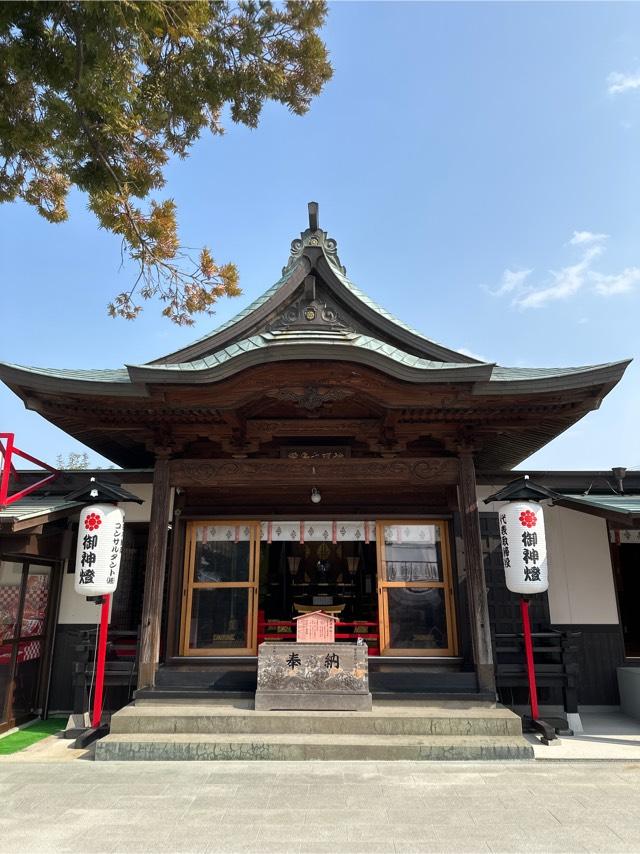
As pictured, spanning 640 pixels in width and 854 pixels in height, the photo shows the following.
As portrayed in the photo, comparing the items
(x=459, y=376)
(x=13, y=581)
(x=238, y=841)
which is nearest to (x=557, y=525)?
(x=459, y=376)

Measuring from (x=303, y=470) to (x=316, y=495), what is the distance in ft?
2.37

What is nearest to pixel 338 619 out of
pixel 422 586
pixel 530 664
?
pixel 422 586

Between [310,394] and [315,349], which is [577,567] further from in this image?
[315,349]

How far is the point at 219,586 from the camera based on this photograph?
9.09m

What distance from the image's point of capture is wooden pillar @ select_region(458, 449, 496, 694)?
7402 mm

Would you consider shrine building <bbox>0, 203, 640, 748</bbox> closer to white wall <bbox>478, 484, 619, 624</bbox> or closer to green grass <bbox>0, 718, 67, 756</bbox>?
white wall <bbox>478, 484, 619, 624</bbox>

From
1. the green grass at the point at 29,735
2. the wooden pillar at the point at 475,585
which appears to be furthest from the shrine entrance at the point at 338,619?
the green grass at the point at 29,735

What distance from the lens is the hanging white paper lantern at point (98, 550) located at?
288 inches

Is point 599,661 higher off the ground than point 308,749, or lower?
higher

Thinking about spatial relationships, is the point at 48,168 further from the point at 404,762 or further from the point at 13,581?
the point at 404,762

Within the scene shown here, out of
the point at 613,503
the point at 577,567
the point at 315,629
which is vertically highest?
the point at 613,503

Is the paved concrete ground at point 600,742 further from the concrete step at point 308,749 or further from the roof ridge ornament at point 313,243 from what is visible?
the roof ridge ornament at point 313,243

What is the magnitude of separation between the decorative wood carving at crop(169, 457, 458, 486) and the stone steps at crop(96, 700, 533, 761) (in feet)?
10.4

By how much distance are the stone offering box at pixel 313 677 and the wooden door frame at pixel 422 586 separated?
1807mm
